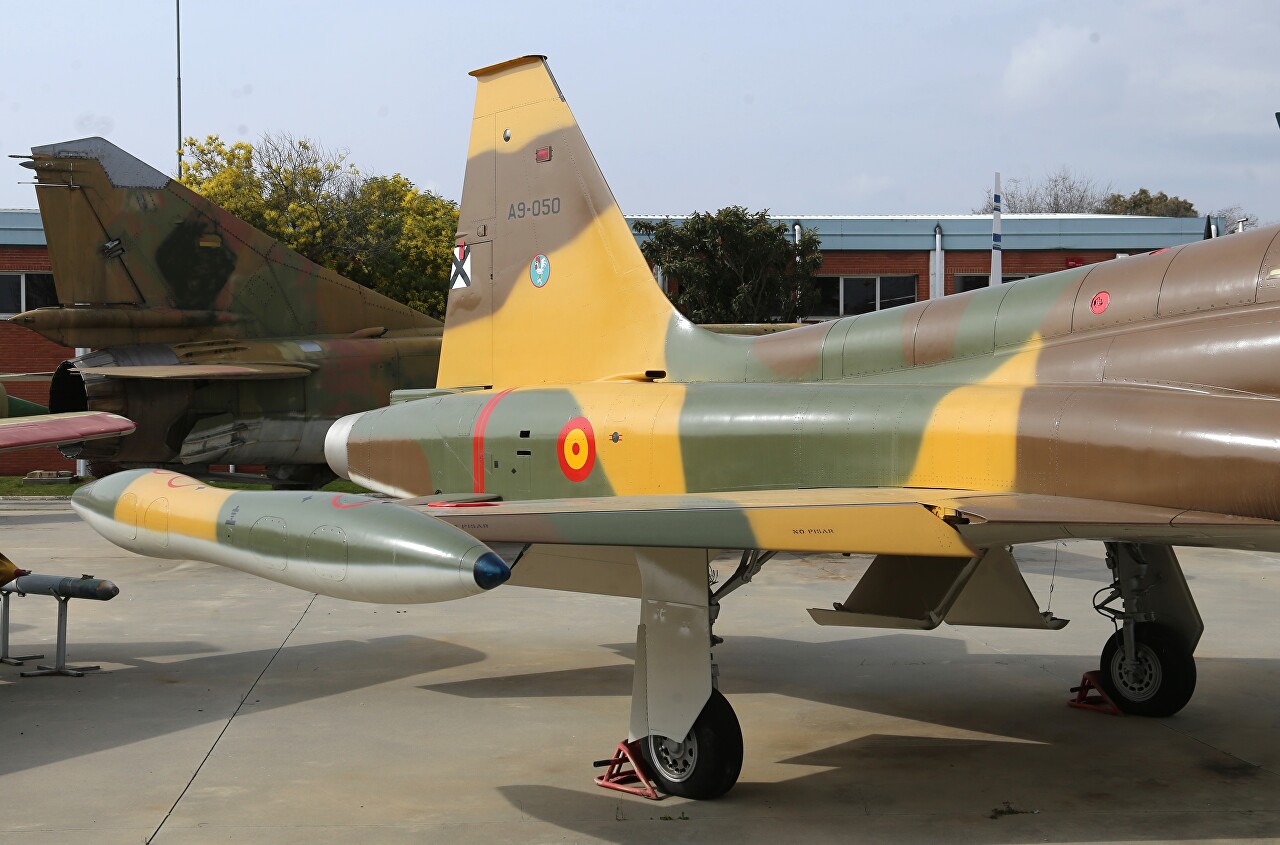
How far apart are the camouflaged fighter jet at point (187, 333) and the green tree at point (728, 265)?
8829mm

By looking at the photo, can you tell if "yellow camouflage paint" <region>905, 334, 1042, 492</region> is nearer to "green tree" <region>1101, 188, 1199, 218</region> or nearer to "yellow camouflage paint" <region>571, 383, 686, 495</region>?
"yellow camouflage paint" <region>571, 383, 686, 495</region>

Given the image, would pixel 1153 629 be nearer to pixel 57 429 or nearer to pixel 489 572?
pixel 489 572

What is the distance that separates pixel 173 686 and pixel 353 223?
67.3ft

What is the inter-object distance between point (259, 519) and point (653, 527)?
2054 millimetres

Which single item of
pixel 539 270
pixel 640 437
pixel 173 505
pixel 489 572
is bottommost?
pixel 489 572

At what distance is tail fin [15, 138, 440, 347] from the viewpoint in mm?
16469

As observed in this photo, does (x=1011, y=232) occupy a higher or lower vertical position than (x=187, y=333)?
higher

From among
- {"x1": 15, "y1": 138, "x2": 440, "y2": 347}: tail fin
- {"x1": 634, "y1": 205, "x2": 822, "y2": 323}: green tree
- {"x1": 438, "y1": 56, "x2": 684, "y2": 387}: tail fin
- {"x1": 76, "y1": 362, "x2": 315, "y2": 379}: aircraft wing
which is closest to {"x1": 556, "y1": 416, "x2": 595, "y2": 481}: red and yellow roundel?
{"x1": 438, "y1": 56, "x2": 684, "y2": 387}: tail fin

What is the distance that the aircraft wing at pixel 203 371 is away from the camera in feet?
51.2

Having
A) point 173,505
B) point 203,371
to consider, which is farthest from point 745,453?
point 203,371

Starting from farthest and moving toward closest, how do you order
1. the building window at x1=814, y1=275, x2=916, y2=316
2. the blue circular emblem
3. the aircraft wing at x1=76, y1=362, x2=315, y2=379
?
the building window at x1=814, y1=275, x2=916, y2=316
the aircraft wing at x1=76, y1=362, x2=315, y2=379
the blue circular emblem

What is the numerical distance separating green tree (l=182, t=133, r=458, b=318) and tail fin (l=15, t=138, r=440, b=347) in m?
9.67

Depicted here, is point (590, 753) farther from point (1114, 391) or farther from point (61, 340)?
point (61, 340)

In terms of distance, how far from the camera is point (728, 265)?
2567cm
